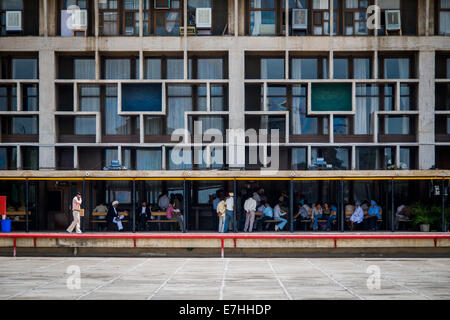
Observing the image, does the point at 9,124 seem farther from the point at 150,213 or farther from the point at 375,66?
the point at 375,66

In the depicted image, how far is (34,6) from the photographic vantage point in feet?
94.6

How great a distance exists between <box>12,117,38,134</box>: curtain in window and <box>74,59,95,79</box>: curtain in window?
3376 millimetres

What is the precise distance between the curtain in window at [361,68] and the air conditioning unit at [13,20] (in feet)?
58.7

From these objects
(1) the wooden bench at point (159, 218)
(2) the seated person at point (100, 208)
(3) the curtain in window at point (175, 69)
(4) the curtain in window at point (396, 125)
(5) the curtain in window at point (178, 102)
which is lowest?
(1) the wooden bench at point (159, 218)

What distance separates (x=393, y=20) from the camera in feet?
92.8

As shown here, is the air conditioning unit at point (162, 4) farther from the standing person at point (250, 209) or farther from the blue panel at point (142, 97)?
the standing person at point (250, 209)

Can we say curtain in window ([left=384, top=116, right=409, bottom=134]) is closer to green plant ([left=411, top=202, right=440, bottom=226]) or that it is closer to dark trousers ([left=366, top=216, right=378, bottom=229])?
green plant ([left=411, top=202, right=440, bottom=226])

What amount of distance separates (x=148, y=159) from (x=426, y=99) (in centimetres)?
1496

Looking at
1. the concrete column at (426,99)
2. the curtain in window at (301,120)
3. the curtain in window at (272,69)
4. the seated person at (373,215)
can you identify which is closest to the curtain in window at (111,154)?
the curtain in window at (272,69)

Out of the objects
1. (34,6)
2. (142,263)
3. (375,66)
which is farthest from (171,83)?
(142,263)

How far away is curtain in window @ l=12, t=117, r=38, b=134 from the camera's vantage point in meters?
28.9

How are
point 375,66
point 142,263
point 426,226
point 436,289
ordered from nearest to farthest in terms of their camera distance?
point 436,289
point 142,263
point 426,226
point 375,66

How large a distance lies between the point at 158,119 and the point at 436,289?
18.7 m

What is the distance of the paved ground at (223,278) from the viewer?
41.0 ft
